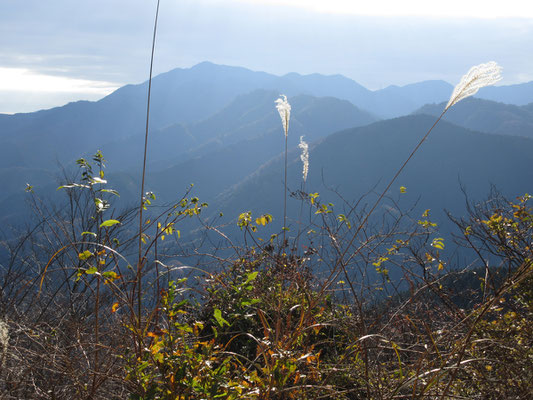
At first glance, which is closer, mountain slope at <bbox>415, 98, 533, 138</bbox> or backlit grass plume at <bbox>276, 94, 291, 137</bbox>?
backlit grass plume at <bbox>276, 94, 291, 137</bbox>

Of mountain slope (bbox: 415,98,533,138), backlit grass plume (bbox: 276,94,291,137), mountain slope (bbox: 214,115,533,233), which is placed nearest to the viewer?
backlit grass plume (bbox: 276,94,291,137)

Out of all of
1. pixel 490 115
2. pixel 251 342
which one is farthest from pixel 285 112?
pixel 490 115

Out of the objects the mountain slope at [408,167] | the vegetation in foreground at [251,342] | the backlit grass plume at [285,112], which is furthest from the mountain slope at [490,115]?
the vegetation in foreground at [251,342]

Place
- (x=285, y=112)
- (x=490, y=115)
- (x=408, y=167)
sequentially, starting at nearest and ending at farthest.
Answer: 1. (x=285, y=112)
2. (x=408, y=167)
3. (x=490, y=115)

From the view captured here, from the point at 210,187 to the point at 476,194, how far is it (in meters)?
96.4

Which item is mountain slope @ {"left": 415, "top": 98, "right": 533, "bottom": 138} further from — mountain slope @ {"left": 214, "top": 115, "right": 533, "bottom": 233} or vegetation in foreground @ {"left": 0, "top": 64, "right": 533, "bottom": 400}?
vegetation in foreground @ {"left": 0, "top": 64, "right": 533, "bottom": 400}

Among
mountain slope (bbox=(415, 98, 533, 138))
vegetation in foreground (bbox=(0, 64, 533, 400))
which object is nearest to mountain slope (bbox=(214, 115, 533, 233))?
mountain slope (bbox=(415, 98, 533, 138))

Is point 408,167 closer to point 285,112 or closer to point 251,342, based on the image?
point 285,112

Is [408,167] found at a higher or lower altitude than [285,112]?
lower

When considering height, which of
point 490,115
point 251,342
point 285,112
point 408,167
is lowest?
point 408,167

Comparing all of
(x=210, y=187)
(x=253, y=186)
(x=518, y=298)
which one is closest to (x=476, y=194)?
(x=253, y=186)

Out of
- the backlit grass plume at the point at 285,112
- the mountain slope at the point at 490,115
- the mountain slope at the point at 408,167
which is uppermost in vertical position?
the mountain slope at the point at 490,115

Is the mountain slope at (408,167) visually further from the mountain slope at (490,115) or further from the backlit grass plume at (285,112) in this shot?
the backlit grass plume at (285,112)

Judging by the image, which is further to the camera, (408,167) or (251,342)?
(408,167)
